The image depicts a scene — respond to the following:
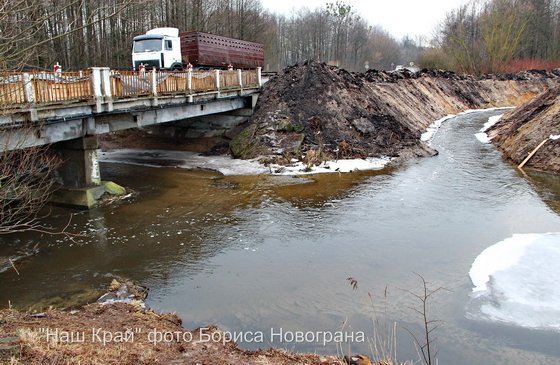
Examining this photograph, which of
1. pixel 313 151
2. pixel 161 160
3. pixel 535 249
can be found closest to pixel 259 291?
pixel 535 249

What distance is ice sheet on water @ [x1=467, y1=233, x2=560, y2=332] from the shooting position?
7527 millimetres

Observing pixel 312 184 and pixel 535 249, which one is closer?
pixel 535 249

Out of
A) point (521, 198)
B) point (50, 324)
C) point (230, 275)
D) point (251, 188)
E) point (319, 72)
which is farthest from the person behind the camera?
point (319, 72)

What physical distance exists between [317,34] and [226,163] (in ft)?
221

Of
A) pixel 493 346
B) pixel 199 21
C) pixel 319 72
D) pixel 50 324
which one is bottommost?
pixel 493 346

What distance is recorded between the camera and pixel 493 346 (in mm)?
6734

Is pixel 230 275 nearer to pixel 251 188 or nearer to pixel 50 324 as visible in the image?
pixel 50 324

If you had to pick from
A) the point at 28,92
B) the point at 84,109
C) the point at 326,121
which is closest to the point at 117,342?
the point at 28,92

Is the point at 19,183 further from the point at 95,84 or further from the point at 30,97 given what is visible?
the point at 95,84

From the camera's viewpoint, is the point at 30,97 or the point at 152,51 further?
the point at 152,51

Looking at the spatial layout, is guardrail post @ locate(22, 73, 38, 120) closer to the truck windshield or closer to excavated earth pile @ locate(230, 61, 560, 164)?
excavated earth pile @ locate(230, 61, 560, 164)

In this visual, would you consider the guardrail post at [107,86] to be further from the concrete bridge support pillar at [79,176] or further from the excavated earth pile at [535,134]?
the excavated earth pile at [535,134]

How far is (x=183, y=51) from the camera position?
27.6m

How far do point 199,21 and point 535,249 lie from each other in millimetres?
38380
